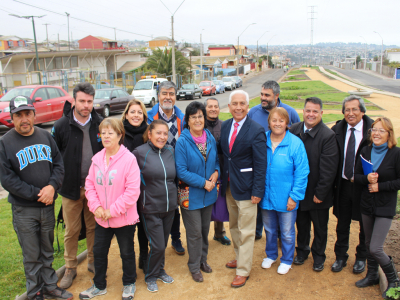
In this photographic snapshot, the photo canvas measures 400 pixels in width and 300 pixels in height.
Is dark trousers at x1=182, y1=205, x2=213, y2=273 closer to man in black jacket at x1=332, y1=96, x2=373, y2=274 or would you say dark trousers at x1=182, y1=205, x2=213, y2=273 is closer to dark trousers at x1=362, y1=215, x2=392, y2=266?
man in black jacket at x1=332, y1=96, x2=373, y2=274

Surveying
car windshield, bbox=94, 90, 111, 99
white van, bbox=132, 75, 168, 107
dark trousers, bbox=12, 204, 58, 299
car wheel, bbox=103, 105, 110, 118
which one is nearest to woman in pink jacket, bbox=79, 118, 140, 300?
dark trousers, bbox=12, 204, 58, 299

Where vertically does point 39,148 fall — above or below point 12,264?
above

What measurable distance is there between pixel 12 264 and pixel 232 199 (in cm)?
302

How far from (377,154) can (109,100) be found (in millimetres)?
16502

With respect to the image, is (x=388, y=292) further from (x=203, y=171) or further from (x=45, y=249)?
(x=45, y=249)

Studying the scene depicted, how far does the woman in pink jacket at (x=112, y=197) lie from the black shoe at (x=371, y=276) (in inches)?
107

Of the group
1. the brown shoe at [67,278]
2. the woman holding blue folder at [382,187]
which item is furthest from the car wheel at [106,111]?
the woman holding blue folder at [382,187]

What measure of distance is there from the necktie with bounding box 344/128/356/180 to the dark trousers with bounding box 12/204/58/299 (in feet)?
11.7

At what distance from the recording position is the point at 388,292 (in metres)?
3.46

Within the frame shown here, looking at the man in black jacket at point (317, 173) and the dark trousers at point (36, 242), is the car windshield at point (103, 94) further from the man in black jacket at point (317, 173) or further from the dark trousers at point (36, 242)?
the man in black jacket at point (317, 173)

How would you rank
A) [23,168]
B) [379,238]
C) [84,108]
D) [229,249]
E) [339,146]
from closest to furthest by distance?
[23,168]
[379,238]
[84,108]
[339,146]
[229,249]

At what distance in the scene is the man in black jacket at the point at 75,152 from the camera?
3902 millimetres

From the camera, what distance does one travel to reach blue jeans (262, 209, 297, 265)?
415 cm

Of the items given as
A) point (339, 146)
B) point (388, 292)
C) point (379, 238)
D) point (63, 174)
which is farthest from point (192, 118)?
point (388, 292)
